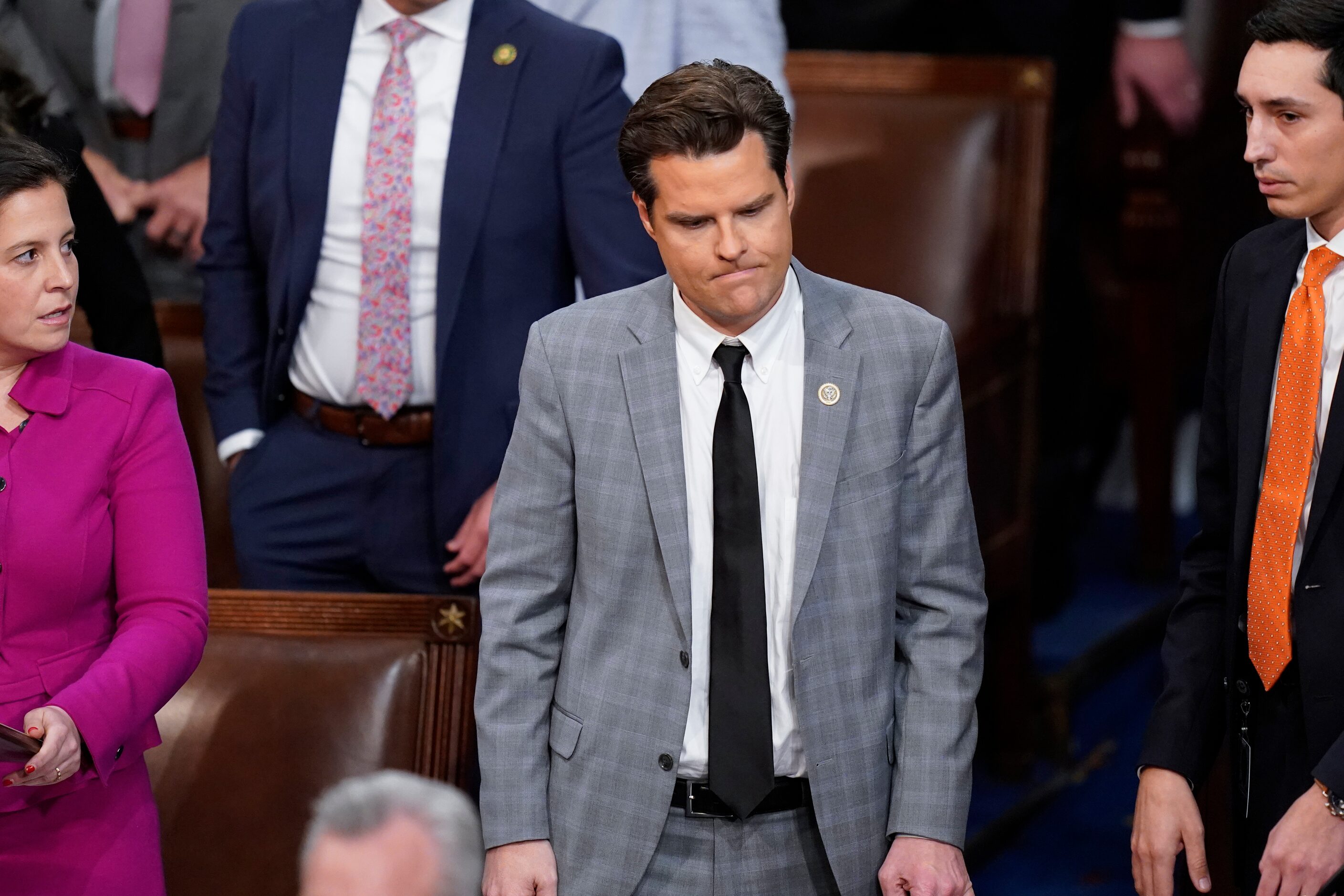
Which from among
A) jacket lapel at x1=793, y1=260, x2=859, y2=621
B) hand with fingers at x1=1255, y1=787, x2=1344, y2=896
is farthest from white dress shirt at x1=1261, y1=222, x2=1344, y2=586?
jacket lapel at x1=793, y1=260, x2=859, y2=621

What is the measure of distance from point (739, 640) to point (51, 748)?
0.82 m

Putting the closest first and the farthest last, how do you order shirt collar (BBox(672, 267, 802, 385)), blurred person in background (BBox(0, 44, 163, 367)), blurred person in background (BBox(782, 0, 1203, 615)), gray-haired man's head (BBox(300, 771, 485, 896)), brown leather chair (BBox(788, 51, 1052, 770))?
gray-haired man's head (BBox(300, 771, 485, 896)) → shirt collar (BBox(672, 267, 802, 385)) → blurred person in background (BBox(0, 44, 163, 367)) → brown leather chair (BBox(788, 51, 1052, 770)) → blurred person in background (BBox(782, 0, 1203, 615))

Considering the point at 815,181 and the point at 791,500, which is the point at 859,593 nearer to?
the point at 791,500

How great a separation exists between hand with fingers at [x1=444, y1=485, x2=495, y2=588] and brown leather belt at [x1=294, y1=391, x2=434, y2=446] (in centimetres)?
15

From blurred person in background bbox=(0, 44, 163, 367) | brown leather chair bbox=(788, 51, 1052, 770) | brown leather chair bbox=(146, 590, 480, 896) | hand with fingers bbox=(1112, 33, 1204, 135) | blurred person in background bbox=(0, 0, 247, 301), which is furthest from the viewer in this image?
hand with fingers bbox=(1112, 33, 1204, 135)

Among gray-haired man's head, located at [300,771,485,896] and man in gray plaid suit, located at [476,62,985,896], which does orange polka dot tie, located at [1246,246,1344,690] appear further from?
gray-haired man's head, located at [300,771,485,896]

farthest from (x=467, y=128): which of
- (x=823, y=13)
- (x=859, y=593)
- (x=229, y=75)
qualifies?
(x=823, y=13)

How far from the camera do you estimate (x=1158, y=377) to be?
4.90 metres

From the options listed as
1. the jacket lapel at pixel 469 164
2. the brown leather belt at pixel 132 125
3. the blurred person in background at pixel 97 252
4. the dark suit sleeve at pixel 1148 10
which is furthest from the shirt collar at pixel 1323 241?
the dark suit sleeve at pixel 1148 10

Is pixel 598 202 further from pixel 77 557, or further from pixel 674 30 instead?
pixel 77 557

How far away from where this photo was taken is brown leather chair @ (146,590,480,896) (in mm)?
2727

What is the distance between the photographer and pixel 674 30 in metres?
3.63

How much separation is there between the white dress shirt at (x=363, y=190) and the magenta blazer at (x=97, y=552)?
32.9 inches

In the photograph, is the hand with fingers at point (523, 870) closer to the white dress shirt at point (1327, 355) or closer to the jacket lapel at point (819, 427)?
the jacket lapel at point (819, 427)
